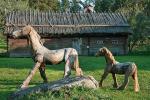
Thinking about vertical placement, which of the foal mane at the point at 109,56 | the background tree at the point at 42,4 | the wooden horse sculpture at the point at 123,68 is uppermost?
the foal mane at the point at 109,56

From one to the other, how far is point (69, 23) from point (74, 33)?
61.1 inches

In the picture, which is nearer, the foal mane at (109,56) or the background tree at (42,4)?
the foal mane at (109,56)

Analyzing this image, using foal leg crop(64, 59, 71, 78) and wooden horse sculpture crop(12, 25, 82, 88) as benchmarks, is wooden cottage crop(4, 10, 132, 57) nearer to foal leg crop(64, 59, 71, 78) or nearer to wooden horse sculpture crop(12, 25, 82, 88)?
wooden horse sculpture crop(12, 25, 82, 88)

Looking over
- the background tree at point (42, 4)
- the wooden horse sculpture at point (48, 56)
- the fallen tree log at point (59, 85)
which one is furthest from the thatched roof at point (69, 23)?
the background tree at point (42, 4)

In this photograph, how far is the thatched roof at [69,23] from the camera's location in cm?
4303

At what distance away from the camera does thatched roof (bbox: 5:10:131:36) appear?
141 feet

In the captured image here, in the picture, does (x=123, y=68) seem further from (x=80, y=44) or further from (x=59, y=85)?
(x=80, y=44)

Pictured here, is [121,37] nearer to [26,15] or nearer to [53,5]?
[26,15]

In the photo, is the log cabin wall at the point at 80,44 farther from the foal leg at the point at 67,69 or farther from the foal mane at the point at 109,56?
the foal leg at the point at 67,69

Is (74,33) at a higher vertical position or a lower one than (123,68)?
lower

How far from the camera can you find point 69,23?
4416 centimetres

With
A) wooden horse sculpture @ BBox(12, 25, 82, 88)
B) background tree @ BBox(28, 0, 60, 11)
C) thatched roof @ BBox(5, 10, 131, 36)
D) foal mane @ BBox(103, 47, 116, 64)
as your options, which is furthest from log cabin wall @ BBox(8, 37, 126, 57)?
background tree @ BBox(28, 0, 60, 11)

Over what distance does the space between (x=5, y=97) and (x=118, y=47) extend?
3269 centimetres

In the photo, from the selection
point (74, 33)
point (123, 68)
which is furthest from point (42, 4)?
point (123, 68)
